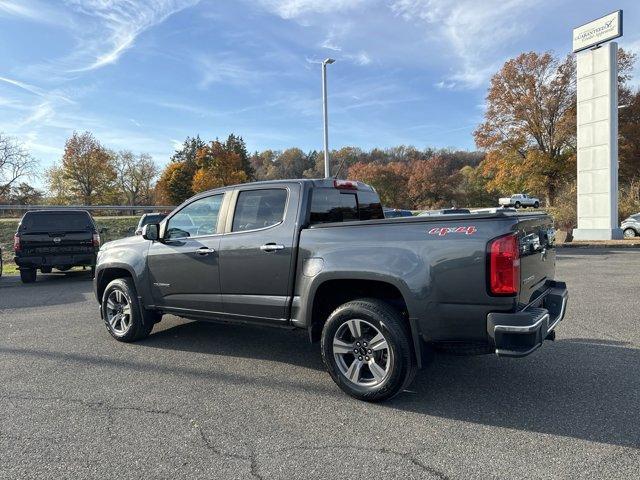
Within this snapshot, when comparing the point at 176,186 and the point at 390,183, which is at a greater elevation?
the point at 176,186

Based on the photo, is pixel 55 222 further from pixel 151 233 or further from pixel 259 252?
pixel 259 252

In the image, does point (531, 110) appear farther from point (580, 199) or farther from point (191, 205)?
point (191, 205)

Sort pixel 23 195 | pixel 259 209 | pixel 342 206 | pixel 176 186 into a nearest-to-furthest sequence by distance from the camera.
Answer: pixel 259 209 < pixel 342 206 < pixel 23 195 < pixel 176 186

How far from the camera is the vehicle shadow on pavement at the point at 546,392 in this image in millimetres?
3441

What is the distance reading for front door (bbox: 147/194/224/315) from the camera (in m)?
4.95

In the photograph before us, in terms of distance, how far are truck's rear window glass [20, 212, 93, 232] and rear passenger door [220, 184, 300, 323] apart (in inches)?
348

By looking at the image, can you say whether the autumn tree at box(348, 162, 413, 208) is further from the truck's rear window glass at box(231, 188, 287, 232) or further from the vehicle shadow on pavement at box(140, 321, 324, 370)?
the truck's rear window glass at box(231, 188, 287, 232)

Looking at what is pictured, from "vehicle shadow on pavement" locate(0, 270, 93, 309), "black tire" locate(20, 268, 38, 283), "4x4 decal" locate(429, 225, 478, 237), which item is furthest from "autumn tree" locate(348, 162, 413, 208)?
"4x4 decal" locate(429, 225, 478, 237)

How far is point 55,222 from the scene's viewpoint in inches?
476

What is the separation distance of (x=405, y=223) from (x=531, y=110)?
38496 millimetres

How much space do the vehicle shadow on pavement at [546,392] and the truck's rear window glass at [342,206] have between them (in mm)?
1639

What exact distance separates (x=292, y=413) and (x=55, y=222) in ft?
35.1

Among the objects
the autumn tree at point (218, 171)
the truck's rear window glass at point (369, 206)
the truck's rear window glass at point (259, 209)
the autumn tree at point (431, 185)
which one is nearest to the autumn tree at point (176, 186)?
the autumn tree at point (218, 171)

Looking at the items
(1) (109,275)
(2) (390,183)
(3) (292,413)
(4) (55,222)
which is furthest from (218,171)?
(3) (292,413)
